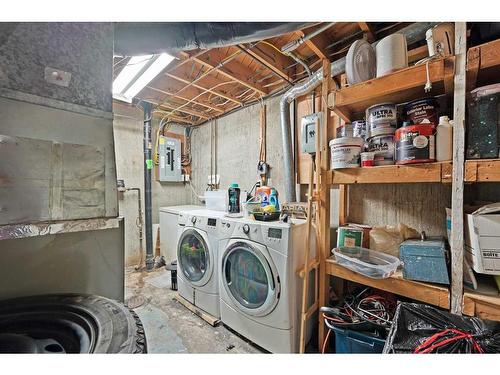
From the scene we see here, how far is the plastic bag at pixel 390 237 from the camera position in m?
1.29

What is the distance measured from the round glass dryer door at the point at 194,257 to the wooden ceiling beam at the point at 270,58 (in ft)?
5.44

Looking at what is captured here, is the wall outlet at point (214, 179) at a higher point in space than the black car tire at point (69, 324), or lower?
higher

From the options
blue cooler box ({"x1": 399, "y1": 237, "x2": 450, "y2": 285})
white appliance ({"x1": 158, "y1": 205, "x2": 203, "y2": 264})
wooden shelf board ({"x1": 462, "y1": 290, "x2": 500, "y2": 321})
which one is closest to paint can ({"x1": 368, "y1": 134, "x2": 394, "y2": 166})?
blue cooler box ({"x1": 399, "y1": 237, "x2": 450, "y2": 285})

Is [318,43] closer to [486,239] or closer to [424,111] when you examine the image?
[424,111]

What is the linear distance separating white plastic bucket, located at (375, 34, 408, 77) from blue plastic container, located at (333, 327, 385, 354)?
144 cm

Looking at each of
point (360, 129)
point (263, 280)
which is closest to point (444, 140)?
point (360, 129)

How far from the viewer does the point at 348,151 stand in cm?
118

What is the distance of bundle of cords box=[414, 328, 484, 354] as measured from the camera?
75cm

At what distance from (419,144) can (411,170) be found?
0.13 meters

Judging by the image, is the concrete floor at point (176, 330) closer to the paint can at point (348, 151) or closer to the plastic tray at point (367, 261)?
the plastic tray at point (367, 261)

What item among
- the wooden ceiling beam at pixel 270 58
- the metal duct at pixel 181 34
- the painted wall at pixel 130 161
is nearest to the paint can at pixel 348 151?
the metal duct at pixel 181 34

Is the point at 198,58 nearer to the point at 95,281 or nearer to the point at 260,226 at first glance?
the point at 260,226

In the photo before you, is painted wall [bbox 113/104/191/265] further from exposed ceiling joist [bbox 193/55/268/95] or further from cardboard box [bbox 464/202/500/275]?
cardboard box [bbox 464/202/500/275]
